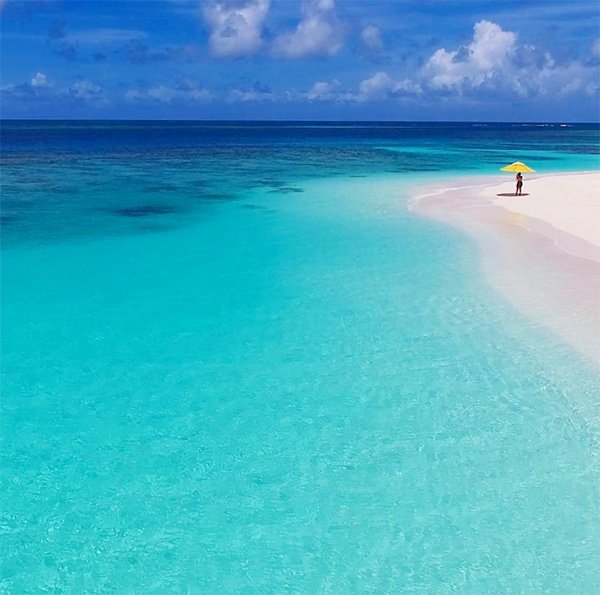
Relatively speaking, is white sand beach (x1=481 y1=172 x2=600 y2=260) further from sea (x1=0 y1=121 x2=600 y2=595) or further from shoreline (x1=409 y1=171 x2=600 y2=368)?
sea (x1=0 y1=121 x2=600 y2=595)

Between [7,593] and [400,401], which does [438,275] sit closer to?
[400,401]

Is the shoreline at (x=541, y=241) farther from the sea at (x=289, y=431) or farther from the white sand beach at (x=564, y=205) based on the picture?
the sea at (x=289, y=431)

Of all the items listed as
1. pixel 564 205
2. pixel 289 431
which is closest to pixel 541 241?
pixel 564 205

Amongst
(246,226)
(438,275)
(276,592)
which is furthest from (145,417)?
(246,226)

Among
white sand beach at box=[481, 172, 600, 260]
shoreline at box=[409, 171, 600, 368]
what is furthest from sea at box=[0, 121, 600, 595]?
white sand beach at box=[481, 172, 600, 260]

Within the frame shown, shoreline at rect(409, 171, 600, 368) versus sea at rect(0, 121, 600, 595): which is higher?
shoreline at rect(409, 171, 600, 368)

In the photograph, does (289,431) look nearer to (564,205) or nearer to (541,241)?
(541,241)
